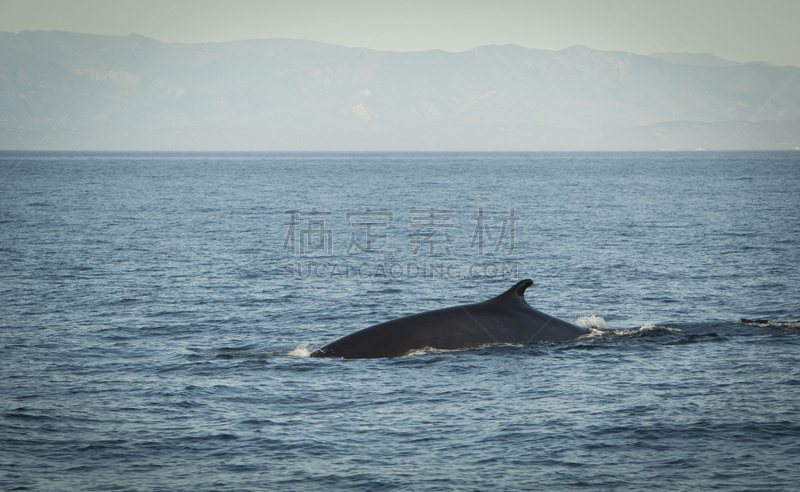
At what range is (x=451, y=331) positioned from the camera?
16672 millimetres

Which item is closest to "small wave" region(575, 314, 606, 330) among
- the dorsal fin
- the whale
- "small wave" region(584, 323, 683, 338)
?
"small wave" region(584, 323, 683, 338)

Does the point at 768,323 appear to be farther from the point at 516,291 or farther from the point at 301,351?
the point at 301,351

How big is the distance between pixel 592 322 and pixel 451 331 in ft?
20.5

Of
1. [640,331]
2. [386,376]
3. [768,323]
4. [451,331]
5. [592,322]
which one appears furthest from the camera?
[592,322]

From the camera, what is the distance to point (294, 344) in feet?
62.6

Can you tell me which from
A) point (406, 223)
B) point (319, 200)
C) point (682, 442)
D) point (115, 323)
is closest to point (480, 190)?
point (319, 200)

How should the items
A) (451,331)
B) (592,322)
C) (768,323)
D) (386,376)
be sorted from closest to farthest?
(386,376)
(451,331)
(768,323)
(592,322)

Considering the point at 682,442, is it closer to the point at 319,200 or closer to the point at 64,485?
the point at 64,485

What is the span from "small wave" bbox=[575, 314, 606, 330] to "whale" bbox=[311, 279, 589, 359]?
3.81m

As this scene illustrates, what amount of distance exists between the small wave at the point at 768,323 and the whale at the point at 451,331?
291 inches

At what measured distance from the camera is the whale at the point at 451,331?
1650cm

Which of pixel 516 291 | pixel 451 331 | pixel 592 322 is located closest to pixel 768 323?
pixel 592 322

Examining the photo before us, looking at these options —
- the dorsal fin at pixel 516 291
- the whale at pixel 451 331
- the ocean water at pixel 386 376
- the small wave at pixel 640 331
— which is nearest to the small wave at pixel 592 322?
the ocean water at pixel 386 376

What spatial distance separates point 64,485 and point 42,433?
246 centimetres
